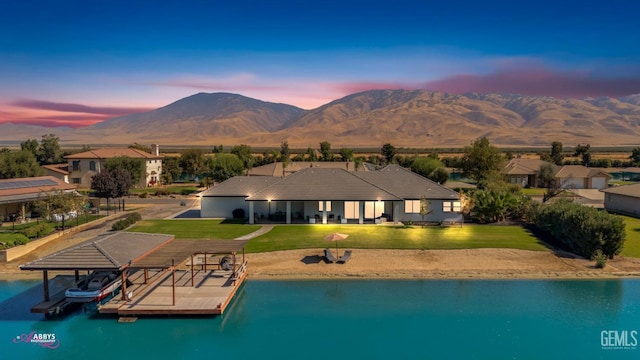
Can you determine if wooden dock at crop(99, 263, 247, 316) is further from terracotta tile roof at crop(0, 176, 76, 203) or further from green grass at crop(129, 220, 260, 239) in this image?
terracotta tile roof at crop(0, 176, 76, 203)

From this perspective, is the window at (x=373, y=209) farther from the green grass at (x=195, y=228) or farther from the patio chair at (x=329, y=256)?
the patio chair at (x=329, y=256)

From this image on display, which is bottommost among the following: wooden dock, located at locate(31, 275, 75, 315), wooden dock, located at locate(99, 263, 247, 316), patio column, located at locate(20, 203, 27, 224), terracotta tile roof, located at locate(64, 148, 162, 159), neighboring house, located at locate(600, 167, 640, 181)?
wooden dock, located at locate(31, 275, 75, 315)

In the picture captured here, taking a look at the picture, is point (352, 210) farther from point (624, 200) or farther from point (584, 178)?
point (584, 178)

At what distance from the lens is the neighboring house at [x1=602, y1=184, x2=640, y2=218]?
159ft

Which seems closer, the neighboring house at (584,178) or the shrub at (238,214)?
the shrub at (238,214)

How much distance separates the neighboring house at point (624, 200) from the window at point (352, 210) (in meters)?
29.6

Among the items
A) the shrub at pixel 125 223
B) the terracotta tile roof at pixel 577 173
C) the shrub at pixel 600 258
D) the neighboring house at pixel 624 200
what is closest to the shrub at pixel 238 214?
the shrub at pixel 125 223

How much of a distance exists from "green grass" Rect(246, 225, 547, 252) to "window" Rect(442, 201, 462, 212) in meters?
2.55

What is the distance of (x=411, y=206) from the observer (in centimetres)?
4503

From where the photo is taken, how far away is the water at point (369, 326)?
20.5m

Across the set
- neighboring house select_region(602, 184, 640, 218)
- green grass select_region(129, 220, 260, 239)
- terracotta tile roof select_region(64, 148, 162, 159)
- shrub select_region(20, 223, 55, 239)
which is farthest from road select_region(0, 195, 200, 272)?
neighboring house select_region(602, 184, 640, 218)

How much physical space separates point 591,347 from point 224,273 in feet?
68.7

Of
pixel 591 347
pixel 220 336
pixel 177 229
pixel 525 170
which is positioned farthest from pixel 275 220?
pixel 525 170

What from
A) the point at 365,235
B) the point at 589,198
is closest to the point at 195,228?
the point at 365,235
